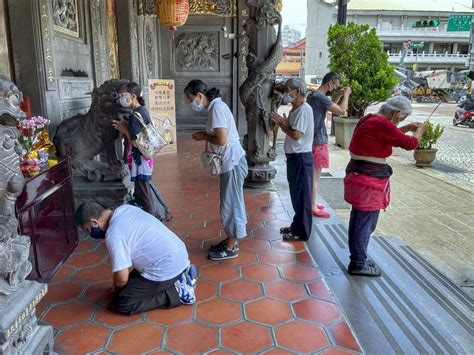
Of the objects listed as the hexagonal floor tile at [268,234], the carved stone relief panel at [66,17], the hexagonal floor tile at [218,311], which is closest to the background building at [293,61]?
the carved stone relief panel at [66,17]

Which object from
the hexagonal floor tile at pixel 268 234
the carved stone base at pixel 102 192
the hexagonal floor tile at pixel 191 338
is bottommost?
the hexagonal floor tile at pixel 191 338

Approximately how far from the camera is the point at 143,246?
8.15 feet

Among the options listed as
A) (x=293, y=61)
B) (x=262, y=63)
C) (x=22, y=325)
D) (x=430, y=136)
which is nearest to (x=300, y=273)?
(x=22, y=325)

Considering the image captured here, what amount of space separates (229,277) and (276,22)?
3.35m

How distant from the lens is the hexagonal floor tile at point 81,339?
2.28 m

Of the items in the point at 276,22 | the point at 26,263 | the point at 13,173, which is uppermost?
the point at 276,22

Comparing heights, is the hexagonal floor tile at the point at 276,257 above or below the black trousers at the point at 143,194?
below

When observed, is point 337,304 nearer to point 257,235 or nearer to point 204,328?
point 204,328

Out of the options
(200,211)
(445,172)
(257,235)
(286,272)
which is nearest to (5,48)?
(200,211)

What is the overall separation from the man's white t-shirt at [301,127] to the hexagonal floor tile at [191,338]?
175 cm

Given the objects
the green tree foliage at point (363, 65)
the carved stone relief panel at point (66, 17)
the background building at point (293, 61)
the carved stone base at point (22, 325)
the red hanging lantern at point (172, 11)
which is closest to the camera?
the carved stone base at point (22, 325)

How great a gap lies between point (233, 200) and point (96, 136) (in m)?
1.74

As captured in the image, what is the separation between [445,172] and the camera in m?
7.93

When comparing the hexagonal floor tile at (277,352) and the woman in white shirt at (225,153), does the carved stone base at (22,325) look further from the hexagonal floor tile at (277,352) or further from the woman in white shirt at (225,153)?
the woman in white shirt at (225,153)
